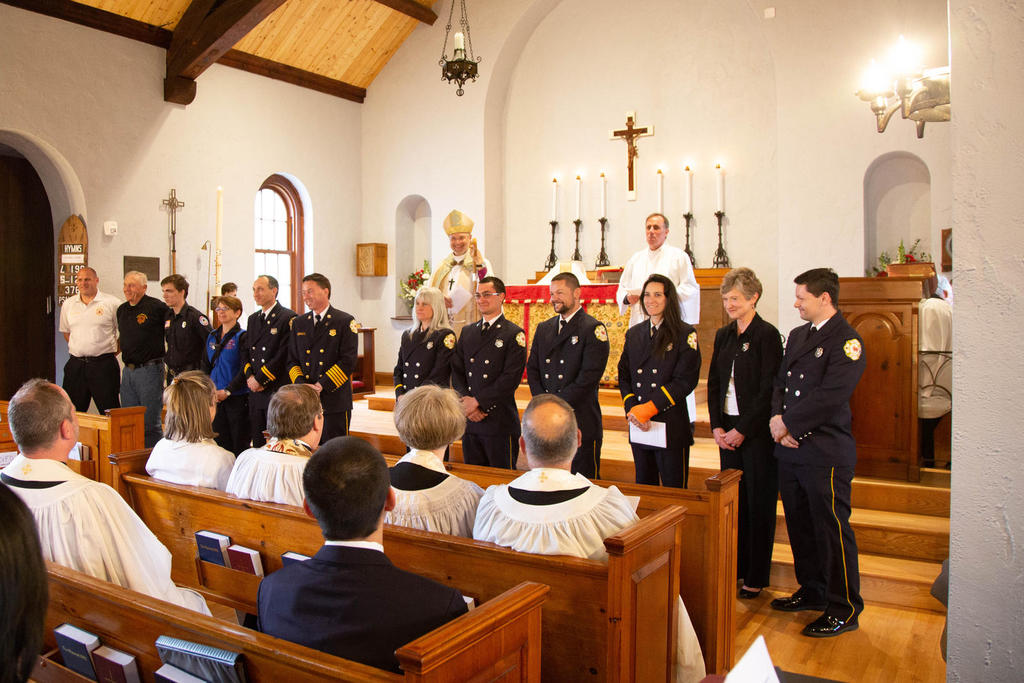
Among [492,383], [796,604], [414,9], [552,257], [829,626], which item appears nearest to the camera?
[829,626]

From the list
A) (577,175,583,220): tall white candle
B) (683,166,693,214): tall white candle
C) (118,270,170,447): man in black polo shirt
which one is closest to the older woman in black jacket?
(118,270,170,447): man in black polo shirt

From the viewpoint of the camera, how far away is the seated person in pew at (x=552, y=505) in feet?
6.88

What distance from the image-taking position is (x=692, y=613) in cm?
272

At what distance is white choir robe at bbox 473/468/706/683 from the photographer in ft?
6.85

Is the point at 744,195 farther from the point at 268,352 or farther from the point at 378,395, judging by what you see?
the point at 268,352

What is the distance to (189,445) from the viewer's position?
309cm

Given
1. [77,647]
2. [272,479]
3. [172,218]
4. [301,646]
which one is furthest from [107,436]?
[172,218]

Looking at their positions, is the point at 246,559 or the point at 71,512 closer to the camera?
the point at 71,512

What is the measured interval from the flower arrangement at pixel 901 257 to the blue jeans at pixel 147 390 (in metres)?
5.82

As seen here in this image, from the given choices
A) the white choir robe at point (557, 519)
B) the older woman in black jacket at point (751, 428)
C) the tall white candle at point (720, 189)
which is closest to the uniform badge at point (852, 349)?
the older woman in black jacket at point (751, 428)

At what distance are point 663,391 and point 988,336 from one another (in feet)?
6.87

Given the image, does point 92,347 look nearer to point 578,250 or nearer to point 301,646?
point 578,250

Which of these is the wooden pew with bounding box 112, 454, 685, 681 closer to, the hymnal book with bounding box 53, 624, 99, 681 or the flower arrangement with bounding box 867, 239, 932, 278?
the hymnal book with bounding box 53, 624, 99, 681

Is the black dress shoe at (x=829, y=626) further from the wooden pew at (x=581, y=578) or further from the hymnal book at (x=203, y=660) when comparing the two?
the hymnal book at (x=203, y=660)
